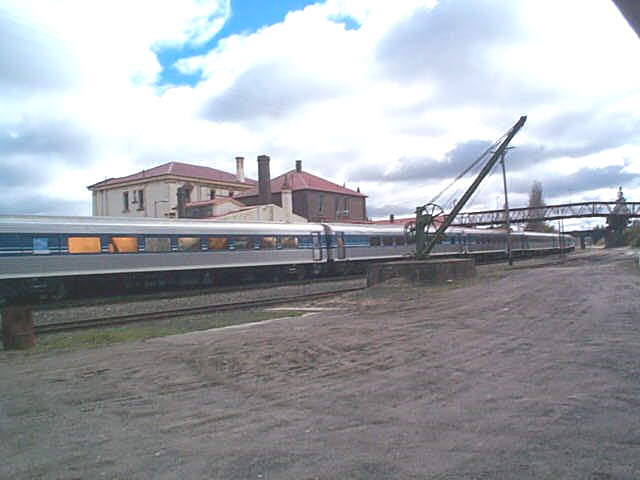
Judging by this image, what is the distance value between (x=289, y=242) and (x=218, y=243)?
472 centimetres

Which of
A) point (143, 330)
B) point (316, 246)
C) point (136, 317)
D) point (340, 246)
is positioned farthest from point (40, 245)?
point (340, 246)

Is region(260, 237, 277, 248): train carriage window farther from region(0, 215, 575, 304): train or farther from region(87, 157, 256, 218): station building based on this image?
region(87, 157, 256, 218): station building

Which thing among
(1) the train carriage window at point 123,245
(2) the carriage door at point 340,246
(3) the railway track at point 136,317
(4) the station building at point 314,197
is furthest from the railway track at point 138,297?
(4) the station building at point 314,197

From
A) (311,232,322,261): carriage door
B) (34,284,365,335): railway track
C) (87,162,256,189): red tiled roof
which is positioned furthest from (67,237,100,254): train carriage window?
(87,162,256,189): red tiled roof

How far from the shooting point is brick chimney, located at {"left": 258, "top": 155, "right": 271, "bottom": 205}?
53094 mm

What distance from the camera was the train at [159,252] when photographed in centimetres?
1862

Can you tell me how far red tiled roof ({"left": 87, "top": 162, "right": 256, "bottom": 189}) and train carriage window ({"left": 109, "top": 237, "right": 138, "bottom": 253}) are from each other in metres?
40.9

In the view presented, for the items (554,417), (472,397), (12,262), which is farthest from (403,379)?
(12,262)

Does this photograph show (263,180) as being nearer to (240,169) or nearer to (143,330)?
(240,169)

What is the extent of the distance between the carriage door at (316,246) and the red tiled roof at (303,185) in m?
33.4

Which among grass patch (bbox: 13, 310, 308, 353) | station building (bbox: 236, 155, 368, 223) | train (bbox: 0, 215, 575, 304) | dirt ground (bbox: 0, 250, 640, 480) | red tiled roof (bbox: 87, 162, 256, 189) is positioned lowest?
grass patch (bbox: 13, 310, 308, 353)

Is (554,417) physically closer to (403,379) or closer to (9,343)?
Result: (403,379)

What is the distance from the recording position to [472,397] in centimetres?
612

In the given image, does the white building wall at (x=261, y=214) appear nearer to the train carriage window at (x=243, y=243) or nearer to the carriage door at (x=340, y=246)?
the carriage door at (x=340, y=246)
